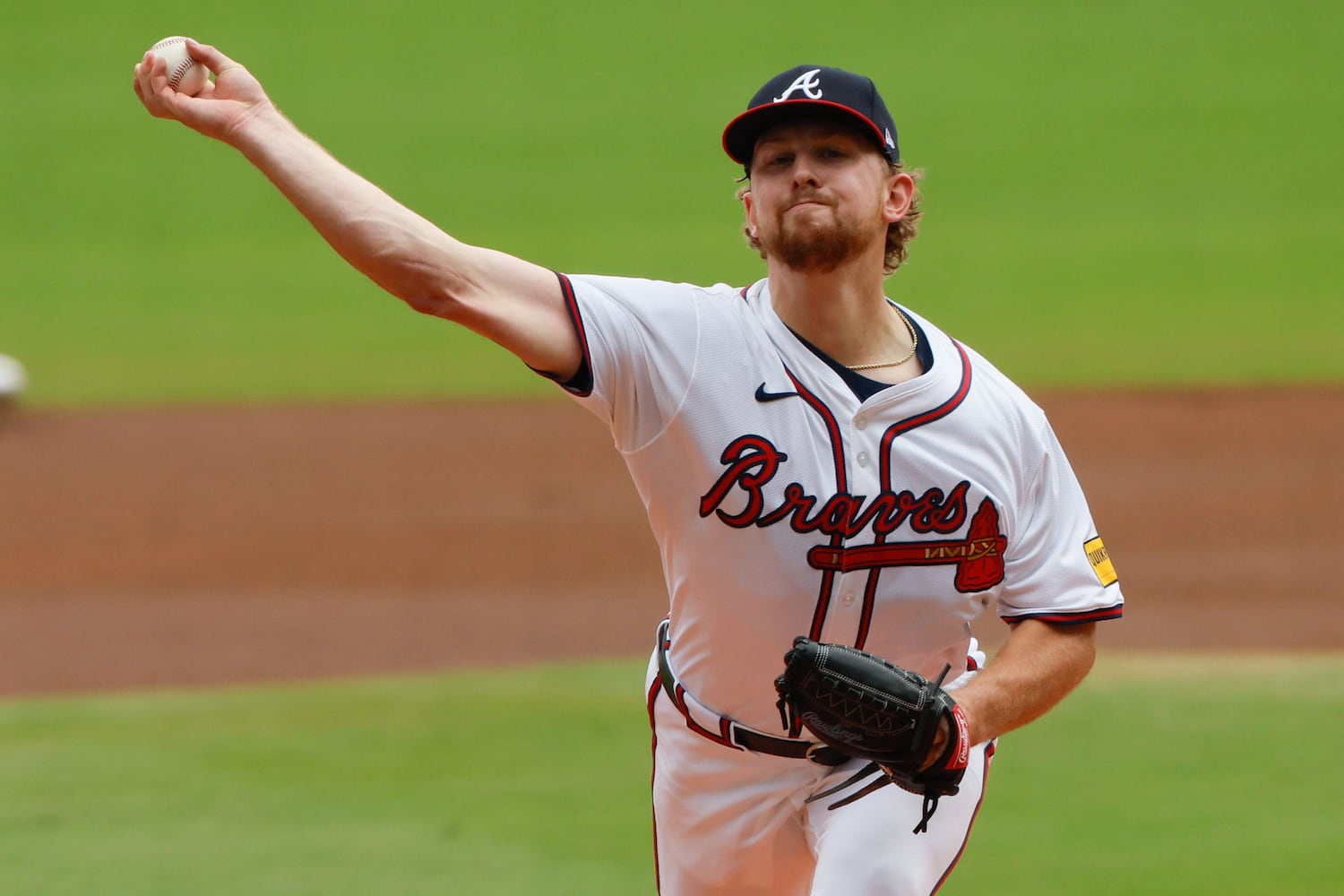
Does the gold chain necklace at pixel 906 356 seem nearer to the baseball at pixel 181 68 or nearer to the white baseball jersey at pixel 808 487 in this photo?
the white baseball jersey at pixel 808 487

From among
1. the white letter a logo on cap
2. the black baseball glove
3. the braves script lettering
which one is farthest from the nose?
the black baseball glove

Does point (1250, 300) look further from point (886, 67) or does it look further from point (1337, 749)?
point (1337, 749)

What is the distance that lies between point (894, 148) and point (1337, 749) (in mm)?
4323

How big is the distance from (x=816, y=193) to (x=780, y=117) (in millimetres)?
172

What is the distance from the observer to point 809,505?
3.08 meters

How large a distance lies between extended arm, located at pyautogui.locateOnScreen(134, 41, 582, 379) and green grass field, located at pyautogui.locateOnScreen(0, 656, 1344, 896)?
2690 mm

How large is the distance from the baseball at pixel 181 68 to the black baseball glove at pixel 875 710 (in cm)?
146

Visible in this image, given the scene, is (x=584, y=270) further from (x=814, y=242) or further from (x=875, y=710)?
(x=875, y=710)

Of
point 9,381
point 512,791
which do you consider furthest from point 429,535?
point 512,791

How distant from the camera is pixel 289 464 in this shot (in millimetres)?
12008

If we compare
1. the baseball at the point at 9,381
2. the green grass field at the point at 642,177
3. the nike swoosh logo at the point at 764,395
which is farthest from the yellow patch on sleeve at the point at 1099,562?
the baseball at the point at 9,381

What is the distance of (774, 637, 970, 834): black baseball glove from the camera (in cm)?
283

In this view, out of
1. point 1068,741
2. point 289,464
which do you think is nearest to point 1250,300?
point 289,464

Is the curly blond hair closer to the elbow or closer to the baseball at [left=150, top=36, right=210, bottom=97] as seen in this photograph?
the elbow
